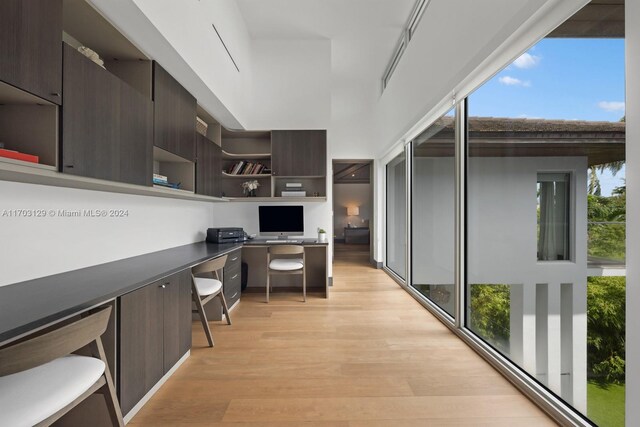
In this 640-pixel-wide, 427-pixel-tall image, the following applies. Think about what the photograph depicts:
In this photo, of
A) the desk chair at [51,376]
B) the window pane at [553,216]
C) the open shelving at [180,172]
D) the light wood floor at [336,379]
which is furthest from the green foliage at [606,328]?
A: the open shelving at [180,172]

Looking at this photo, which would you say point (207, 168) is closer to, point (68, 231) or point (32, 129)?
point (68, 231)

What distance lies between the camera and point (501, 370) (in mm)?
2260

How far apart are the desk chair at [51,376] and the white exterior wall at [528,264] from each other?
2.40 metres

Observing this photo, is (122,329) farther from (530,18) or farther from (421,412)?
(530,18)

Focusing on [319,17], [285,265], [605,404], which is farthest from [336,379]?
[319,17]

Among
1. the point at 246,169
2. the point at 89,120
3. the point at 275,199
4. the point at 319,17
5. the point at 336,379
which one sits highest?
the point at 319,17

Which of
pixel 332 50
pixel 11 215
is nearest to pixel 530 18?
pixel 11 215

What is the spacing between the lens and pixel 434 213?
3770 millimetres

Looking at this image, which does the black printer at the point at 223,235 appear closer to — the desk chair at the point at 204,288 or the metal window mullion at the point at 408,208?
the desk chair at the point at 204,288

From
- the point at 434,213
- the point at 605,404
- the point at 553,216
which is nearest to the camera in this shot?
the point at 605,404

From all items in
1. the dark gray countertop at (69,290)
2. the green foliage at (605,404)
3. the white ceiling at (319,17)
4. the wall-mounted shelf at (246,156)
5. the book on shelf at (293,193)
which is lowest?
the green foliage at (605,404)

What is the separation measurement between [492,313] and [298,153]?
3.22 m

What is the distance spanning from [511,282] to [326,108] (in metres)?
3.60

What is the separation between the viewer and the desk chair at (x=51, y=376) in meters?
1.00
